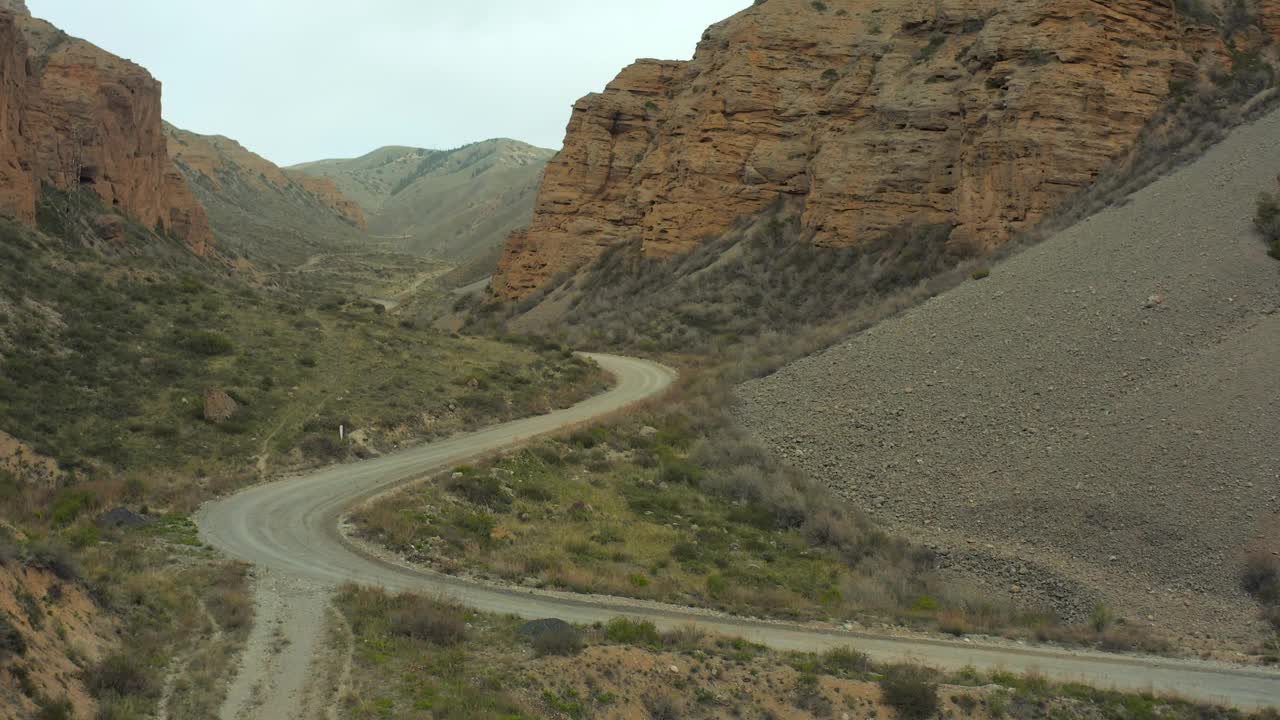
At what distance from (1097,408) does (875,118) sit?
3321 cm

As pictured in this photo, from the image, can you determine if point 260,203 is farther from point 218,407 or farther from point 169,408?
point 218,407

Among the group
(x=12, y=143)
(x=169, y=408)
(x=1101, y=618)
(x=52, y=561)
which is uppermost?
(x=12, y=143)

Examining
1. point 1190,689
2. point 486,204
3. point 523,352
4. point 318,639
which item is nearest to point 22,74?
point 523,352

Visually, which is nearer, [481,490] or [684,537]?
[684,537]

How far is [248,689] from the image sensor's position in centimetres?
1155

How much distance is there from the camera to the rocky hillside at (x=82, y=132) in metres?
40.4

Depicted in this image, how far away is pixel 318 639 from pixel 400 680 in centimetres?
185

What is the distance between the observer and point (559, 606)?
16.1 m

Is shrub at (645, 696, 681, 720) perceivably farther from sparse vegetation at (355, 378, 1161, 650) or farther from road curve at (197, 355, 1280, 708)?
road curve at (197, 355, 1280, 708)

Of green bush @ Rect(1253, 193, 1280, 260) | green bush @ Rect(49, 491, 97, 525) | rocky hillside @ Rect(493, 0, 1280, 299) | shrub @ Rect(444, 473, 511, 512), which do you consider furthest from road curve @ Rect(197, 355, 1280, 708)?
rocky hillside @ Rect(493, 0, 1280, 299)

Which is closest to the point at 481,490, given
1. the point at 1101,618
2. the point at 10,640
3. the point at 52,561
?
the point at 52,561

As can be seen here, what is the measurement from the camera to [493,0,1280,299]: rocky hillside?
4138 centimetres

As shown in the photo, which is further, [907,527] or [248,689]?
[907,527]

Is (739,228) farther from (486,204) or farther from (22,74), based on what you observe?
(486,204)
